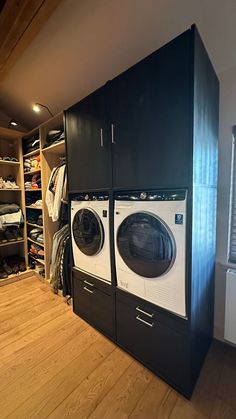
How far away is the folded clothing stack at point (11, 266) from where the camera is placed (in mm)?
2819

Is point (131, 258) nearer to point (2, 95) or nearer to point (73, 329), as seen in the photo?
point (73, 329)

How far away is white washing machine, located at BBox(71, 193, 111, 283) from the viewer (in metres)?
1.57

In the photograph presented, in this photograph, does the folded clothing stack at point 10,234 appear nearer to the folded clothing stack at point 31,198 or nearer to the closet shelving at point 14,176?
the closet shelving at point 14,176

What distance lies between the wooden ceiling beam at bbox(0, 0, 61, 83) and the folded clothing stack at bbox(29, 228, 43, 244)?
211 cm

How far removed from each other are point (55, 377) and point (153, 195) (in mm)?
1449

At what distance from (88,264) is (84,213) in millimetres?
480

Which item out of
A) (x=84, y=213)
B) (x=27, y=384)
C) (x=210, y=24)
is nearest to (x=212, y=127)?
(x=210, y=24)

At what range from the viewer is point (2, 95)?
2.79 meters

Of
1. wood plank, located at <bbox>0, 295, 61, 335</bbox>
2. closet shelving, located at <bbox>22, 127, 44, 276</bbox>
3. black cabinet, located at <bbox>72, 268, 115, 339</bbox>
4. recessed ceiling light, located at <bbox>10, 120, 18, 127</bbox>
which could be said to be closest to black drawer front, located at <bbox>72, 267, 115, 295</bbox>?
black cabinet, located at <bbox>72, 268, 115, 339</bbox>

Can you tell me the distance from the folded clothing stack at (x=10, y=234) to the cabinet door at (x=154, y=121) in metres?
2.30

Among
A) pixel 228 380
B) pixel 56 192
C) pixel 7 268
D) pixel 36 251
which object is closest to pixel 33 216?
pixel 36 251

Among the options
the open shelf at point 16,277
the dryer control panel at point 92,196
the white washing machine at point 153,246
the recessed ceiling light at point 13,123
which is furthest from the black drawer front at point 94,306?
the recessed ceiling light at point 13,123

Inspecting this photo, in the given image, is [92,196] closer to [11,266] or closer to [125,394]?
[125,394]

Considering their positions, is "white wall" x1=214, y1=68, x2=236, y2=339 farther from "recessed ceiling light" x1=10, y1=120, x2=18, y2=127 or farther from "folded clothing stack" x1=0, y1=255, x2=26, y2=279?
"recessed ceiling light" x1=10, y1=120, x2=18, y2=127
